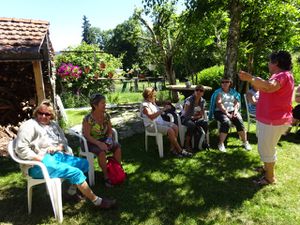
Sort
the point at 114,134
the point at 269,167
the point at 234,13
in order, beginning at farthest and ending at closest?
the point at 234,13 < the point at 114,134 < the point at 269,167

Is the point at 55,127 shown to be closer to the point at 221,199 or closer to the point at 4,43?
the point at 221,199

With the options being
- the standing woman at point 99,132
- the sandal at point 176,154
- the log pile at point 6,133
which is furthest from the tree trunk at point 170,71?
the standing woman at point 99,132

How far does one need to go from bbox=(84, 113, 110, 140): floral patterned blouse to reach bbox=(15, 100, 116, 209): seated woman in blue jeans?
55cm

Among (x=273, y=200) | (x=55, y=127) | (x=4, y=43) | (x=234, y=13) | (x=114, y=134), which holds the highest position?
(x=234, y=13)

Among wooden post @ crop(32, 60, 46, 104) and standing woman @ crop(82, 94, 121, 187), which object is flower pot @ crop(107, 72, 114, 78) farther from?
standing woman @ crop(82, 94, 121, 187)

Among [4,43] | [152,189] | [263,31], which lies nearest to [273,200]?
[152,189]

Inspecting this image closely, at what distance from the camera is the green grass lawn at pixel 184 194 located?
3598mm

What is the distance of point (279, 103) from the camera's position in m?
3.89

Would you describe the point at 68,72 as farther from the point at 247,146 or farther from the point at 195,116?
the point at 247,146

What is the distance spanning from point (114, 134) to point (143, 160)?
36.1 inches

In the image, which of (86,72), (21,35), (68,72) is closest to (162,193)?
(21,35)

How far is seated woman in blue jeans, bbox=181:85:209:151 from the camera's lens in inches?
232

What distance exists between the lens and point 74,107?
1282 cm

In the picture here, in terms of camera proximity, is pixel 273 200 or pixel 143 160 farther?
pixel 143 160
